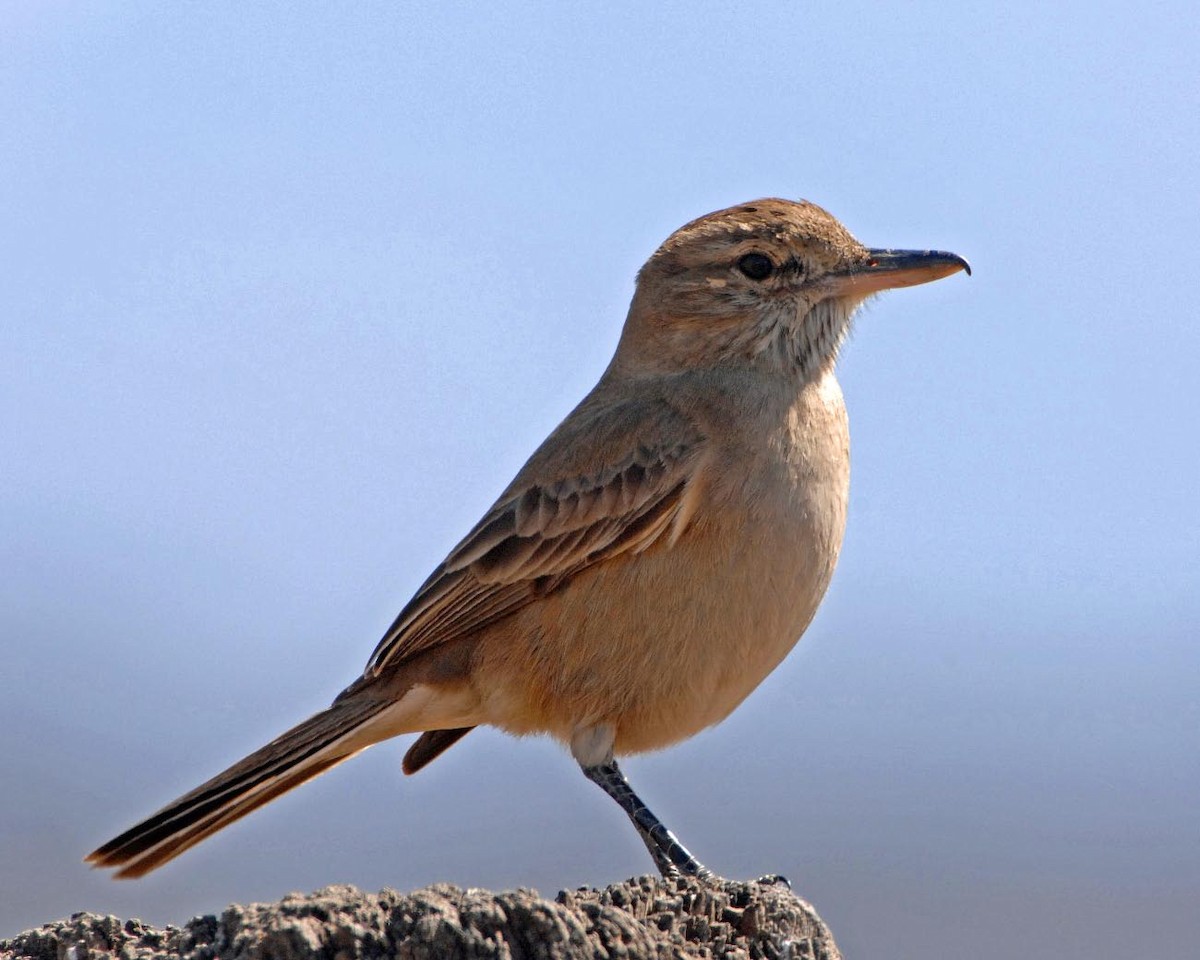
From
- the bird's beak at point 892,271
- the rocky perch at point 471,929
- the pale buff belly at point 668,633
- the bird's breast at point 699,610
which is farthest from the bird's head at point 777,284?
the rocky perch at point 471,929

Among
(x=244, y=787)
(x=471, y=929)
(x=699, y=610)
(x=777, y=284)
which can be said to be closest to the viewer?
(x=471, y=929)

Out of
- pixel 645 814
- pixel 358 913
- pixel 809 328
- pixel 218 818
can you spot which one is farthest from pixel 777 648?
pixel 358 913

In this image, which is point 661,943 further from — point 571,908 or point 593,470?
point 593,470

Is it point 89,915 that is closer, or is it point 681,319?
point 89,915

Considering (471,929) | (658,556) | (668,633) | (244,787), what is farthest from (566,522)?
(471,929)

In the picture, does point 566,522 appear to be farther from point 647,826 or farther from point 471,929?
point 471,929

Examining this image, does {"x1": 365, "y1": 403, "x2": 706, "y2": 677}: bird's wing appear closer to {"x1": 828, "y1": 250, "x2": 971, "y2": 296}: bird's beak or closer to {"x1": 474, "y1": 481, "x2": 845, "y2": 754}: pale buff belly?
{"x1": 474, "y1": 481, "x2": 845, "y2": 754}: pale buff belly
